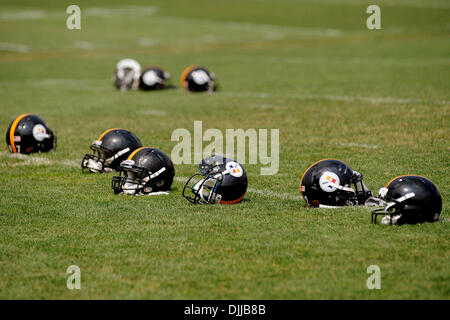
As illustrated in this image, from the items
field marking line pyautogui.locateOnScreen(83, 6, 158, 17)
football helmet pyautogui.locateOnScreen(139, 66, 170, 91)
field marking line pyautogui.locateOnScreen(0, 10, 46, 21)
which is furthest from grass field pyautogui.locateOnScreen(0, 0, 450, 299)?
field marking line pyautogui.locateOnScreen(83, 6, 158, 17)

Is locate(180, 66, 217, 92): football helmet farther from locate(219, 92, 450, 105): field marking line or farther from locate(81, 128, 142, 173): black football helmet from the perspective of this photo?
locate(81, 128, 142, 173): black football helmet

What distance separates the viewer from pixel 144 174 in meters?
9.18

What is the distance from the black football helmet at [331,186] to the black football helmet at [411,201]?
711 millimetres

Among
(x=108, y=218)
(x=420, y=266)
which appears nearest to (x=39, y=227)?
(x=108, y=218)

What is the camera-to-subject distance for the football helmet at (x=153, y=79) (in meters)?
20.9

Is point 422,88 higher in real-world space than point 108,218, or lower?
higher

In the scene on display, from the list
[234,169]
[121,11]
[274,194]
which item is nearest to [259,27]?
[121,11]

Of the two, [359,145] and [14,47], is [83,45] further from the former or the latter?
[359,145]

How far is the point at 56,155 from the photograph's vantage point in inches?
492

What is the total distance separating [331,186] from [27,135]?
21.3ft

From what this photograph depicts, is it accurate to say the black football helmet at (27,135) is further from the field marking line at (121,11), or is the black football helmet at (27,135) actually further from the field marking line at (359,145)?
the field marking line at (121,11)

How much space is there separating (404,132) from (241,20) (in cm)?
3441

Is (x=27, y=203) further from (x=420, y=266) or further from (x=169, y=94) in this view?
(x=169, y=94)
